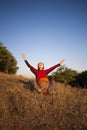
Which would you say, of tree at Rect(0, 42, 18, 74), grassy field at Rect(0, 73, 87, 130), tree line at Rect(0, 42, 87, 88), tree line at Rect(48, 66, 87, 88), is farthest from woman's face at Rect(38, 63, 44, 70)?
tree line at Rect(48, 66, 87, 88)

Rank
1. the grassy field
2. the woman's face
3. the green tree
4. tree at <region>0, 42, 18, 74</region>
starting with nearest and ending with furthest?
the grassy field
the woman's face
tree at <region>0, 42, 18, 74</region>
the green tree

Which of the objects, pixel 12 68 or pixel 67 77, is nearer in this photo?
pixel 12 68

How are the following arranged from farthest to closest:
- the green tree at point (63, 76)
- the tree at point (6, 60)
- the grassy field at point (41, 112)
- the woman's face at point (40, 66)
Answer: the green tree at point (63, 76) → the tree at point (6, 60) → the woman's face at point (40, 66) → the grassy field at point (41, 112)

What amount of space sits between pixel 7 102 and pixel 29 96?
1.21 metres

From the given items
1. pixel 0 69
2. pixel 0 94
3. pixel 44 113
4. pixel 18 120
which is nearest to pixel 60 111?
pixel 44 113

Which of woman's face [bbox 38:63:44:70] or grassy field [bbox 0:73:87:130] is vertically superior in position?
woman's face [bbox 38:63:44:70]

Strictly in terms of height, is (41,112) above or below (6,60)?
below

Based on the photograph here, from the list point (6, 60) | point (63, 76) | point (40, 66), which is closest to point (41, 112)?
point (40, 66)

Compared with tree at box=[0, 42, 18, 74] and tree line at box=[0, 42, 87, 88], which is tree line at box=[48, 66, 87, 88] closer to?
tree line at box=[0, 42, 87, 88]

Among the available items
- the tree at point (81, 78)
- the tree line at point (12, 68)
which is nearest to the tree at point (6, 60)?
the tree line at point (12, 68)

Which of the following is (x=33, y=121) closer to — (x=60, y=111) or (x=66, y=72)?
(x=60, y=111)

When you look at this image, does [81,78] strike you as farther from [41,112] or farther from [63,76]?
[41,112]

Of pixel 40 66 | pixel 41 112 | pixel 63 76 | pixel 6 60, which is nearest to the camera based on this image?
pixel 41 112

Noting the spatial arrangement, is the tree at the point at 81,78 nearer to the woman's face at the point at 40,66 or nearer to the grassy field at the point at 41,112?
the woman's face at the point at 40,66
